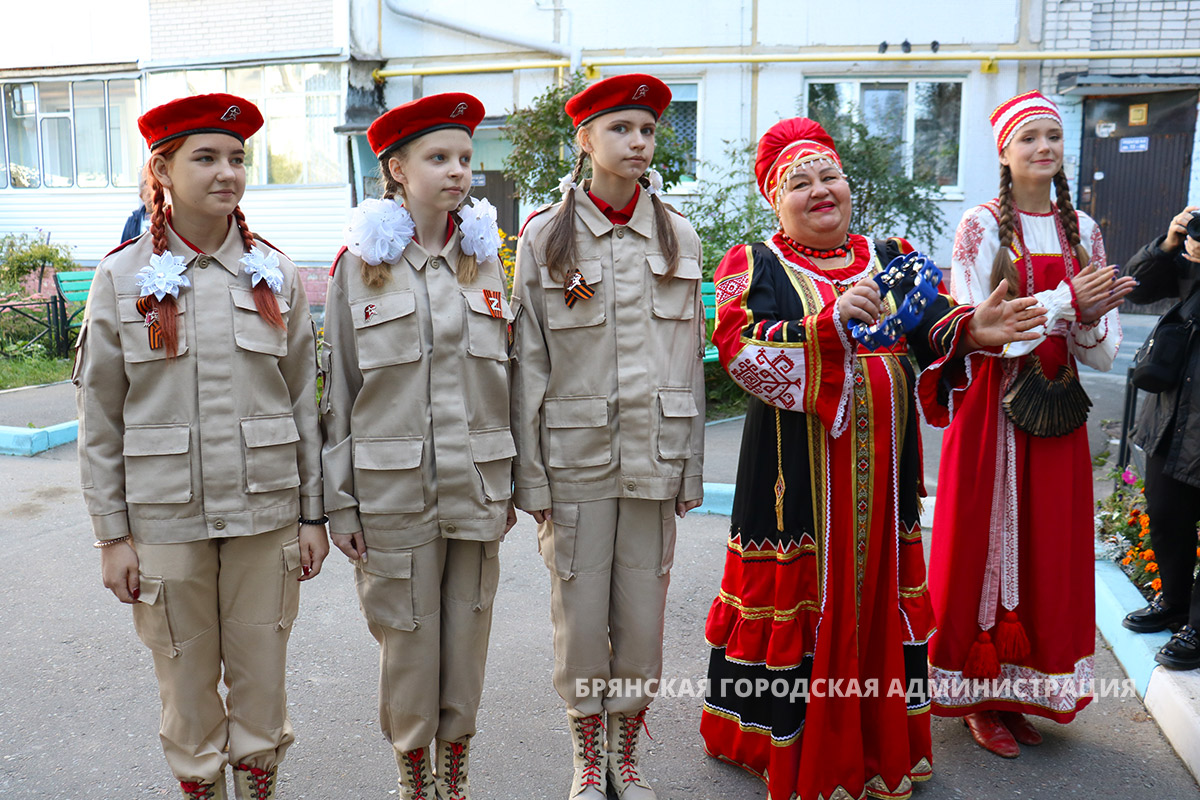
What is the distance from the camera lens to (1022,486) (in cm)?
328

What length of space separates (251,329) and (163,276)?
26cm

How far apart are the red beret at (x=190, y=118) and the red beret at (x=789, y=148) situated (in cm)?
154

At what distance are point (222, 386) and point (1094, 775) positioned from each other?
305 cm

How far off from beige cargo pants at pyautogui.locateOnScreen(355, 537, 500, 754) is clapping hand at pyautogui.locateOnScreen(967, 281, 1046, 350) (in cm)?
163

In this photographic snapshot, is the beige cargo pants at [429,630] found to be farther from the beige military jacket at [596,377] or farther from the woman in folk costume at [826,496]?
the woman in folk costume at [826,496]

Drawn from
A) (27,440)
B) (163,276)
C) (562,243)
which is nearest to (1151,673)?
(562,243)

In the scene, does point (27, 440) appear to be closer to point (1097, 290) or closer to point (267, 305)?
point (267, 305)

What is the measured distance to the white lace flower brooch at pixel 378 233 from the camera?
2605 millimetres

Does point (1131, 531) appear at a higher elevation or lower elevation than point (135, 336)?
lower

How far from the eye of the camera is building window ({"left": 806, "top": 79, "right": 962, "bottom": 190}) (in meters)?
12.7

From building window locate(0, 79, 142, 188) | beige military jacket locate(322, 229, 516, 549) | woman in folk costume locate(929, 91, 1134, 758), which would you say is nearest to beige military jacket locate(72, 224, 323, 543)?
beige military jacket locate(322, 229, 516, 549)

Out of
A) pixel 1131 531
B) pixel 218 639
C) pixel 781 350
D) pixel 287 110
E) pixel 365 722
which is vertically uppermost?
pixel 287 110

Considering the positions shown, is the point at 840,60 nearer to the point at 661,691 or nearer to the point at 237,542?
the point at 661,691

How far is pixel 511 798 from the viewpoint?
305 centimetres
